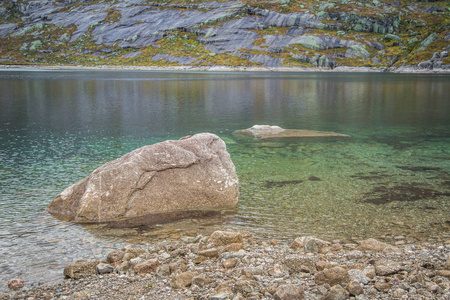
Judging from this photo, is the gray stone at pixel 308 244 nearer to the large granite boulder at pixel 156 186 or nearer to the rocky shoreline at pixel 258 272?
the rocky shoreline at pixel 258 272

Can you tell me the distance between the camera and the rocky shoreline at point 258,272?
29.8 ft

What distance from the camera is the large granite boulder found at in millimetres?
15758

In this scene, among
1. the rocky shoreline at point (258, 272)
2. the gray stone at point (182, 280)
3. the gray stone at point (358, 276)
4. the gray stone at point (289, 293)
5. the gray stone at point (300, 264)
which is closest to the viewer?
the gray stone at point (289, 293)

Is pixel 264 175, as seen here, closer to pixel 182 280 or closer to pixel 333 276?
pixel 333 276

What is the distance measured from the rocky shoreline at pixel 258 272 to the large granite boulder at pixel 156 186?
3737mm

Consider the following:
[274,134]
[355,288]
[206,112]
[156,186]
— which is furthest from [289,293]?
[206,112]

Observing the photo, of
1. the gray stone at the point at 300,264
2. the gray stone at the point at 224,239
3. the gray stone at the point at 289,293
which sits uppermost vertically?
the gray stone at the point at 289,293

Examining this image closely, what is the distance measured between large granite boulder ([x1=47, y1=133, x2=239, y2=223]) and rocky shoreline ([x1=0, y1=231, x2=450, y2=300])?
3.74 metres

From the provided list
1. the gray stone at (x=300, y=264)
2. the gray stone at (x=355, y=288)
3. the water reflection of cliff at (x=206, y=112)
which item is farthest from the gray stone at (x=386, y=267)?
the water reflection of cliff at (x=206, y=112)

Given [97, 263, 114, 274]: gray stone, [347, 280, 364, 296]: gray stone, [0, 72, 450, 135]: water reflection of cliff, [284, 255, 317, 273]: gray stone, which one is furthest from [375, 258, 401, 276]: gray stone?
[0, 72, 450, 135]: water reflection of cliff

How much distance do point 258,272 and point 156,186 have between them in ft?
26.1

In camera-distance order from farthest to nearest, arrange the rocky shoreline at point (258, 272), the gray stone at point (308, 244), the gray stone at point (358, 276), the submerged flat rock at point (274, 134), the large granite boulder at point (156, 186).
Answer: the submerged flat rock at point (274, 134), the large granite boulder at point (156, 186), the gray stone at point (308, 244), the gray stone at point (358, 276), the rocky shoreline at point (258, 272)

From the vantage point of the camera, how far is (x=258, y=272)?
10266 mm

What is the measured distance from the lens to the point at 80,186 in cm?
1650
